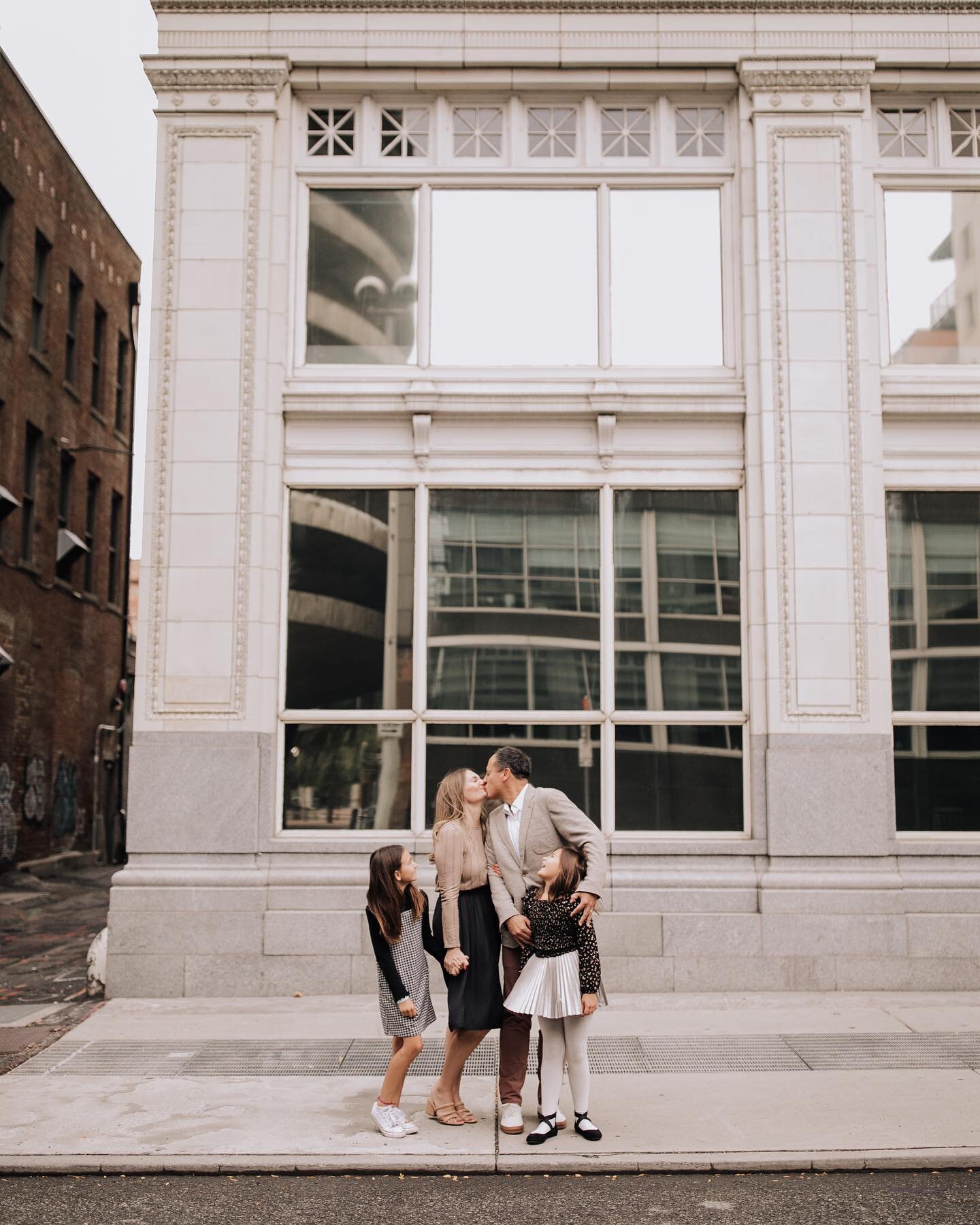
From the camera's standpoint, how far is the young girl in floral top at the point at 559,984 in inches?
262

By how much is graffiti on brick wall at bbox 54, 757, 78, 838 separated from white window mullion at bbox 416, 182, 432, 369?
17.7 meters

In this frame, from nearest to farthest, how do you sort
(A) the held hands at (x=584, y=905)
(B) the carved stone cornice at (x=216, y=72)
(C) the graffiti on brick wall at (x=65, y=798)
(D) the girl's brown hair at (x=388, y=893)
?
(A) the held hands at (x=584, y=905)
(D) the girl's brown hair at (x=388, y=893)
(B) the carved stone cornice at (x=216, y=72)
(C) the graffiti on brick wall at (x=65, y=798)

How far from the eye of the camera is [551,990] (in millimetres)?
6648

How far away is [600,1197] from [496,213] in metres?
8.69

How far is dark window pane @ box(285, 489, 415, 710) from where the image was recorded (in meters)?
11.0

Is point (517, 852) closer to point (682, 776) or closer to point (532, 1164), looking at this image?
point (532, 1164)

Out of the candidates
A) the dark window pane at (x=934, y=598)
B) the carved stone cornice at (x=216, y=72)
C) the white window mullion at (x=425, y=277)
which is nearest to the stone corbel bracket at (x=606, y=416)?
the white window mullion at (x=425, y=277)

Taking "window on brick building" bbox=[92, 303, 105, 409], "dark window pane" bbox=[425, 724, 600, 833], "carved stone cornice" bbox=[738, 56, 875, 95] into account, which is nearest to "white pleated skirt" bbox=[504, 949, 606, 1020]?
"dark window pane" bbox=[425, 724, 600, 833]

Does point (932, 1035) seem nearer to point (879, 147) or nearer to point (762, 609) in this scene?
point (762, 609)

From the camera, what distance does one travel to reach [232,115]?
37.2 feet

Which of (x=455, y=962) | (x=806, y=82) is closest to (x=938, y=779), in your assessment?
(x=455, y=962)

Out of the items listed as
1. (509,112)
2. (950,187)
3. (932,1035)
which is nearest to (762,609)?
(932,1035)

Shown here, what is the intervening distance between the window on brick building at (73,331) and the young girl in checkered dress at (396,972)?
22047 mm

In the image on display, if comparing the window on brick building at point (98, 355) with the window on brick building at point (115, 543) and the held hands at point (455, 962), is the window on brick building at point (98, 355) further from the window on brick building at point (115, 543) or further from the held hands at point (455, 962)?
the held hands at point (455, 962)
